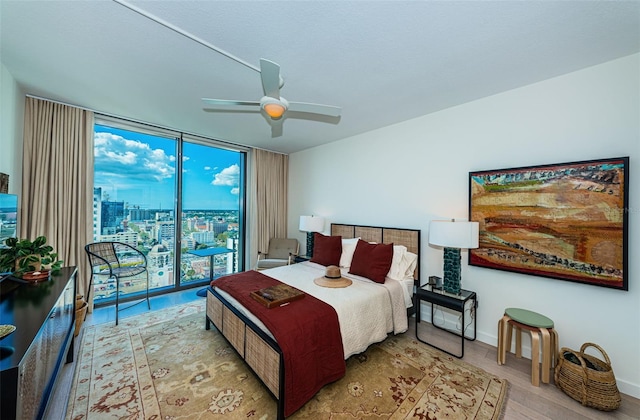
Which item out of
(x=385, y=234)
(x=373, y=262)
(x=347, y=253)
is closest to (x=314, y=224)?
(x=347, y=253)

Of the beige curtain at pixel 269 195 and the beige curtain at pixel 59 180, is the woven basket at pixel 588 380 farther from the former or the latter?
the beige curtain at pixel 59 180

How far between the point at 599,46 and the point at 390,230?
256 cm

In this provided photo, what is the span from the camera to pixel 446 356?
2.45 meters

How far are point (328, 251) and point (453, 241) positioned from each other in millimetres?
1675

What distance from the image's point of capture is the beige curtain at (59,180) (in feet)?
9.32

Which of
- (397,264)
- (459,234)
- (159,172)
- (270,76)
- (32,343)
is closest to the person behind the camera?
(32,343)

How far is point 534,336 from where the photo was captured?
2.08 m

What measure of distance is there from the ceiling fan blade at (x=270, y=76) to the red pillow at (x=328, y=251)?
225 cm

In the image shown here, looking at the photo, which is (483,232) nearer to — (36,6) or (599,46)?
(599,46)

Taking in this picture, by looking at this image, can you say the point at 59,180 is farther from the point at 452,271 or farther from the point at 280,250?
the point at 452,271

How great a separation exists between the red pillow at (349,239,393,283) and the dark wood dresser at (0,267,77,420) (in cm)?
265

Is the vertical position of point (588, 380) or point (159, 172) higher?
point (159, 172)

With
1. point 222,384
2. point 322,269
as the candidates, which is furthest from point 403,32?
point 222,384

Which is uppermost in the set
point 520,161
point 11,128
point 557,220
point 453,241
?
point 11,128
